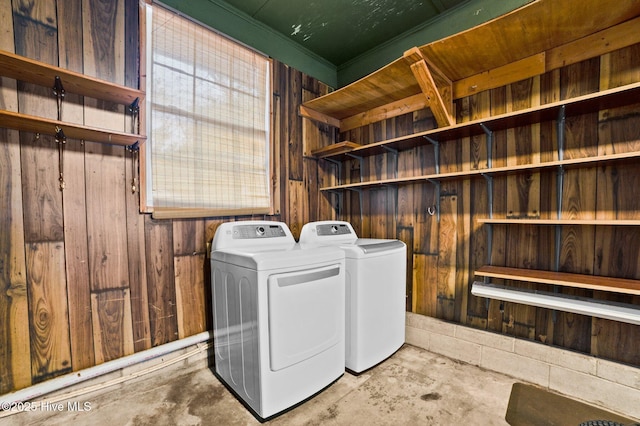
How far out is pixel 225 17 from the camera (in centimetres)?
208

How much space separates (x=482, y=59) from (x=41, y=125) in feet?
8.15

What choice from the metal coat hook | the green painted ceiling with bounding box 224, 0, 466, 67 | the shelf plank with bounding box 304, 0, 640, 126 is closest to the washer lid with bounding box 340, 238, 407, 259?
the shelf plank with bounding box 304, 0, 640, 126

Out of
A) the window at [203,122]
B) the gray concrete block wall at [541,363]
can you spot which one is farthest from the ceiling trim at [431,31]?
the gray concrete block wall at [541,363]

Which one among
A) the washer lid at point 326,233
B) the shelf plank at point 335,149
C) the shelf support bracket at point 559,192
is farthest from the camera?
the shelf plank at point 335,149

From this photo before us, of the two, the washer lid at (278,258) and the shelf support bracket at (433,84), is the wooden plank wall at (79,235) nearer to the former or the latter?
the washer lid at (278,258)

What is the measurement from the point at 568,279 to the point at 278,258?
1.54 metres

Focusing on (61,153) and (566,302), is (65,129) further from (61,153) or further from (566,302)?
(566,302)

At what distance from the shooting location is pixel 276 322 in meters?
1.39

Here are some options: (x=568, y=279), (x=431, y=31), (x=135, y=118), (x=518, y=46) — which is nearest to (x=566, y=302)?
(x=568, y=279)

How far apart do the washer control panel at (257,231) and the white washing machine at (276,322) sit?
0.06 metres

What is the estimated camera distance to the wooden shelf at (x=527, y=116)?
1361mm

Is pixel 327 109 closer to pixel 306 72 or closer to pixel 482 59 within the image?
pixel 306 72

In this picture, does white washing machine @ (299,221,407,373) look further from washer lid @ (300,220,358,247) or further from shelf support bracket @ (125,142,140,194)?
shelf support bracket @ (125,142,140,194)

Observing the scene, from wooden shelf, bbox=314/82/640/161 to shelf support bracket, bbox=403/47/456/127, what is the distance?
119 millimetres
